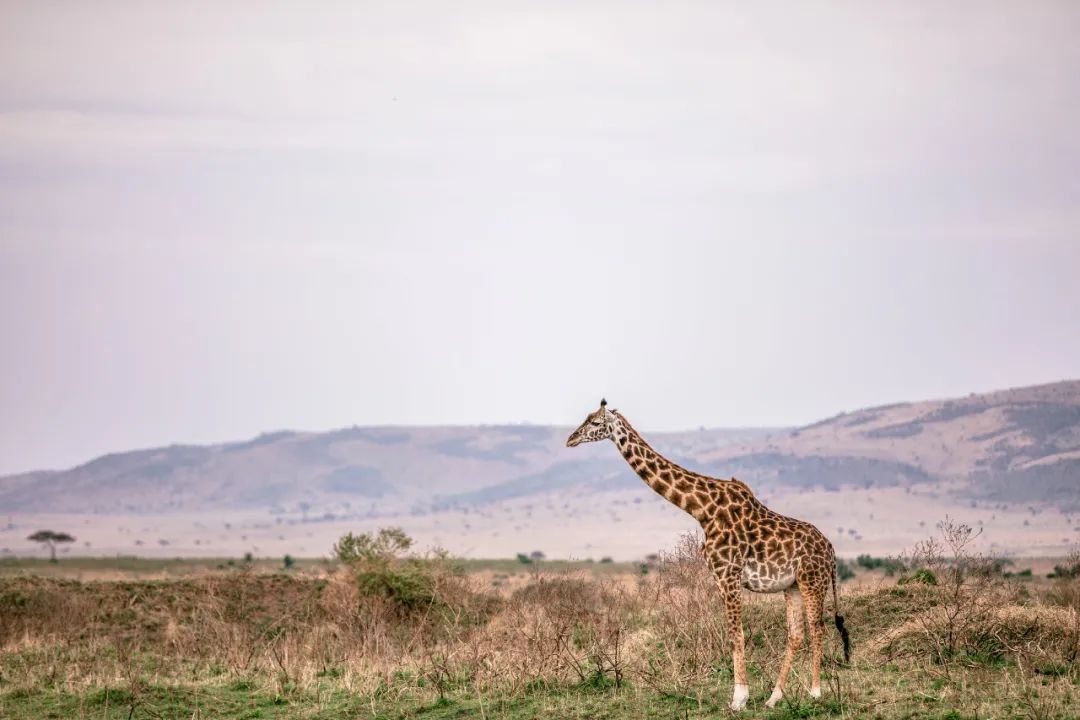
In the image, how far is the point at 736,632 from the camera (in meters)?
17.7

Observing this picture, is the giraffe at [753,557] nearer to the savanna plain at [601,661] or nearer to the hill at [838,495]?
the savanna plain at [601,661]

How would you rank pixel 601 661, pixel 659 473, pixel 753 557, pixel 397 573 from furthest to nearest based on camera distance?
pixel 397 573 < pixel 601 661 < pixel 659 473 < pixel 753 557

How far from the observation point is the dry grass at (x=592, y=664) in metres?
18.2

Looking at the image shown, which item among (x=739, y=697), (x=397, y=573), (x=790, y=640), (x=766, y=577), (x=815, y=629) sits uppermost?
(x=766, y=577)

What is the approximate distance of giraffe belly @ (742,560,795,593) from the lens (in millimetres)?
17734

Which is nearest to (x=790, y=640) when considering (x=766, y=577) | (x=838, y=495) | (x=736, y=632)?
(x=736, y=632)

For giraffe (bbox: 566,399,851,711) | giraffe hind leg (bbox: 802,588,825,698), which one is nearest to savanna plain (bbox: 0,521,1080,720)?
giraffe hind leg (bbox: 802,588,825,698)

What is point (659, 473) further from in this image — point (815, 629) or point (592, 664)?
point (592, 664)

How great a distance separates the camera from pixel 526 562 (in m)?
71.7

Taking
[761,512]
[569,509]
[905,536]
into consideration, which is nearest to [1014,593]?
[761,512]

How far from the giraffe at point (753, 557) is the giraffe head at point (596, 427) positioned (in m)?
0.01

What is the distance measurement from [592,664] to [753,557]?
14.1ft

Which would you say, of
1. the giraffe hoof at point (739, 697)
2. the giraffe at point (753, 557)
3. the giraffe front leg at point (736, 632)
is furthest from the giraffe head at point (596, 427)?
the giraffe hoof at point (739, 697)

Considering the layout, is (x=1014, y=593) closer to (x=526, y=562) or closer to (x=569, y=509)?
(x=526, y=562)
